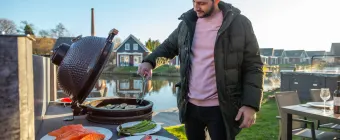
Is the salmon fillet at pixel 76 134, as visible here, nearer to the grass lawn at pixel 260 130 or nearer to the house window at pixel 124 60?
the grass lawn at pixel 260 130

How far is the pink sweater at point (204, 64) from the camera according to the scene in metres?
1.72

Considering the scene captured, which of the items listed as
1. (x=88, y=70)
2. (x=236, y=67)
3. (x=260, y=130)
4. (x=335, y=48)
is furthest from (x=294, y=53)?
(x=88, y=70)

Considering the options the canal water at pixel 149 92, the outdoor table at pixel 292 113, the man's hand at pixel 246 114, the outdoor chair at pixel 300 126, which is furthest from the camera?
the canal water at pixel 149 92

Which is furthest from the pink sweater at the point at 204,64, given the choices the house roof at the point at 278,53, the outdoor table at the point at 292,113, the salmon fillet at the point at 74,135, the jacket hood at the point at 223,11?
the house roof at the point at 278,53

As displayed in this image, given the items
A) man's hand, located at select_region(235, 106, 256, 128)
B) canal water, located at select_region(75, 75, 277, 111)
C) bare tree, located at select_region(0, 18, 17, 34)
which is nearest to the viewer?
bare tree, located at select_region(0, 18, 17, 34)

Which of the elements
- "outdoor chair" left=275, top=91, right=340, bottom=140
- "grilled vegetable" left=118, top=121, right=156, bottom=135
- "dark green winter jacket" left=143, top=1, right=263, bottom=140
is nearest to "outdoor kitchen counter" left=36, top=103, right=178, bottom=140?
"grilled vegetable" left=118, top=121, right=156, bottom=135

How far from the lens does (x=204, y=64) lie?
68.6 inches

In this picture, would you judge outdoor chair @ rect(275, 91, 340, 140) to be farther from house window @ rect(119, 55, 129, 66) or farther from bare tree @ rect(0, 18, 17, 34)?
→ house window @ rect(119, 55, 129, 66)

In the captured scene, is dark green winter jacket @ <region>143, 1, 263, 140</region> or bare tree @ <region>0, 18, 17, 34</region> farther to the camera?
dark green winter jacket @ <region>143, 1, 263, 140</region>

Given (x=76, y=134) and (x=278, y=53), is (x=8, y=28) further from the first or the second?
(x=278, y=53)

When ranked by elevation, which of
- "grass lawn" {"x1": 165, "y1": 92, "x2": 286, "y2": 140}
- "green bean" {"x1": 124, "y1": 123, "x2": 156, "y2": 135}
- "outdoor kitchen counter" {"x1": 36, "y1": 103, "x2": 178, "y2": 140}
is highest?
"green bean" {"x1": 124, "y1": 123, "x2": 156, "y2": 135}

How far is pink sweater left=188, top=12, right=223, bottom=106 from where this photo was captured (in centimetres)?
172

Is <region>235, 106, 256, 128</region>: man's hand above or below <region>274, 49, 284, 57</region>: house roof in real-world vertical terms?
below

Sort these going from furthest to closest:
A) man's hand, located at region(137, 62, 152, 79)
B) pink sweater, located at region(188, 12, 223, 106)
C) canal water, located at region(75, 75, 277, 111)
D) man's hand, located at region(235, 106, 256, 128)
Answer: canal water, located at region(75, 75, 277, 111) < man's hand, located at region(137, 62, 152, 79) < pink sweater, located at region(188, 12, 223, 106) < man's hand, located at region(235, 106, 256, 128)
